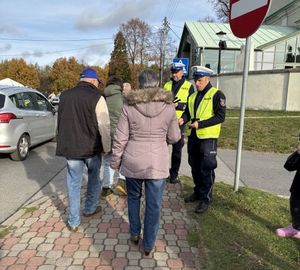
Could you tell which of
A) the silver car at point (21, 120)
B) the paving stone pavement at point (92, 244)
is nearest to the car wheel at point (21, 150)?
the silver car at point (21, 120)

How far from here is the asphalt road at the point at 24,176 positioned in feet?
18.2

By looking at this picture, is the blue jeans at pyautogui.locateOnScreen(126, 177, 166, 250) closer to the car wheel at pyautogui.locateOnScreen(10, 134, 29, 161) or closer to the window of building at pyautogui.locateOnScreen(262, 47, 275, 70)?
the car wheel at pyautogui.locateOnScreen(10, 134, 29, 161)

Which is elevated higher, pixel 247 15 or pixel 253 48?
pixel 253 48

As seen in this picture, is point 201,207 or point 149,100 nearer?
point 149,100

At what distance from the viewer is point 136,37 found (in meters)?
72.0

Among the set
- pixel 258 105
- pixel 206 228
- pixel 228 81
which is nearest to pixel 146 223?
pixel 206 228

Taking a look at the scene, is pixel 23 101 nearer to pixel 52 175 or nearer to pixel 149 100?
pixel 52 175

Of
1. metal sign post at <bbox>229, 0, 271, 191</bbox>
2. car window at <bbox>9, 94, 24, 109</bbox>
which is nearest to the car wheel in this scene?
car window at <bbox>9, 94, 24, 109</bbox>

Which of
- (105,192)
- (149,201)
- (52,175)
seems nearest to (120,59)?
(52,175)

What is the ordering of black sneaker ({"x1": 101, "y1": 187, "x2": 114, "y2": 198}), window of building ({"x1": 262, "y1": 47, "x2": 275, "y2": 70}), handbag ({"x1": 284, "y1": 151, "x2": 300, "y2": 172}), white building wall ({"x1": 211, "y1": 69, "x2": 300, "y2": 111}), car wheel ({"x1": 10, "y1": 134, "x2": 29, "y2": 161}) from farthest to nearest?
1. window of building ({"x1": 262, "y1": 47, "x2": 275, "y2": 70})
2. white building wall ({"x1": 211, "y1": 69, "x2": 300, "y2": 111})
3. car wheel ({"x1": 10, "y1": 134, "x2": 29, "y2": 161})
4. black sneaker ({"x1": 101, "y1": 187, "x2": 114, "y2": 198})
5. handbag ({"x1": 284, "y1": 151, "x2": 300, "y2": 172})

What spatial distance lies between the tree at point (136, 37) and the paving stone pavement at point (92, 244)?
66815 millimetres

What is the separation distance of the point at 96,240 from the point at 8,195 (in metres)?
2.54

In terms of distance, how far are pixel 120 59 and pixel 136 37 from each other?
5.39m

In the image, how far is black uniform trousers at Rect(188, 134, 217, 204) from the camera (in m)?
4.71
